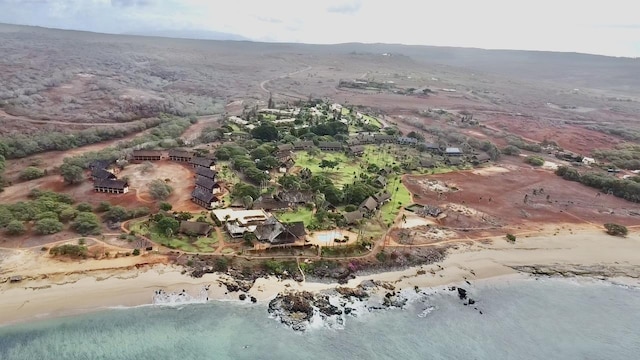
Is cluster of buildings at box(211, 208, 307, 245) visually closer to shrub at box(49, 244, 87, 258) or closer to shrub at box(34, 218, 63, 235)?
shrub at box(49, 244, 87, 258)

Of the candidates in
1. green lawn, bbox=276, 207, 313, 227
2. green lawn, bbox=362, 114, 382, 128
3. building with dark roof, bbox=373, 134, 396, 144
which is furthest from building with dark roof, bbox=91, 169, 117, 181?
green lawn, bbox=362, 114, 382, 128

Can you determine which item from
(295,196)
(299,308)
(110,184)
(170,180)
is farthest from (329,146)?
(299,308)

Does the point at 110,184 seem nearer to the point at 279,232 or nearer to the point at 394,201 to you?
the point at 279,232

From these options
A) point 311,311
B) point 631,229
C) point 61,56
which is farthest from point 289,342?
point 61,56

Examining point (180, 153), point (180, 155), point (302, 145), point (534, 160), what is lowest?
point (534, 160)

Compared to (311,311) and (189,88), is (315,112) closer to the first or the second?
(189,88)

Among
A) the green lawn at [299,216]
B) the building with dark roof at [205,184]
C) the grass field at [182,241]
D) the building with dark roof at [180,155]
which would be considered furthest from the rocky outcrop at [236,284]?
the building with dark roof at [180,155]
